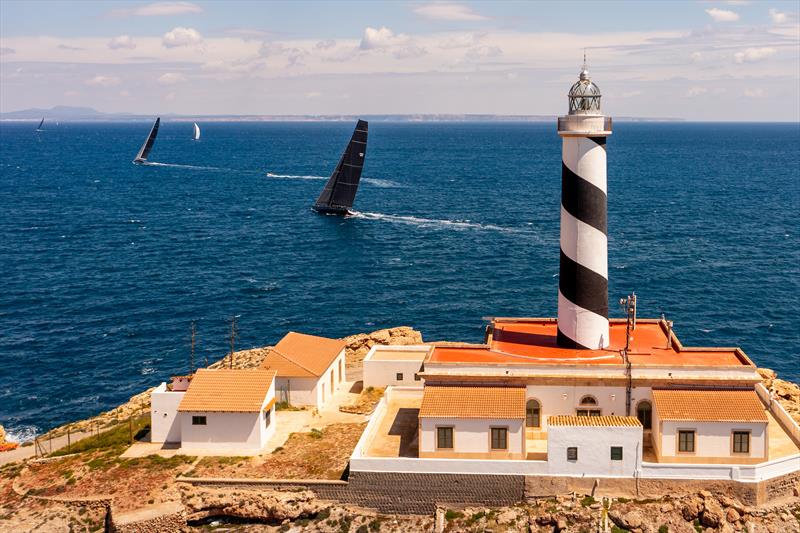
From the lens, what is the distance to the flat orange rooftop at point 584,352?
36.5m

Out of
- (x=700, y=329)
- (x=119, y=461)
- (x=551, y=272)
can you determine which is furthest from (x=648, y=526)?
(x=551, y=272)

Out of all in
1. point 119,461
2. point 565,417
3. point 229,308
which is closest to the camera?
point 565,417

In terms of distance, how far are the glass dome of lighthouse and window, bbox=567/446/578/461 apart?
13719 mm

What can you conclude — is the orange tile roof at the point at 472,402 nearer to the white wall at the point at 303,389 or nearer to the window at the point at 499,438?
the window at the point at 499,438

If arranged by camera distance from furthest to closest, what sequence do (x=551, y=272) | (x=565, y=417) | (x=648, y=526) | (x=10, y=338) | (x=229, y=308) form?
(x=551, y=272)
(x=229, y=308)
(x=10, y=338)
(x=565, y=417)
(x=648, y=526)

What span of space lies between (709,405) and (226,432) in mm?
19758

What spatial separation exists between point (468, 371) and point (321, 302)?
44.4 meters

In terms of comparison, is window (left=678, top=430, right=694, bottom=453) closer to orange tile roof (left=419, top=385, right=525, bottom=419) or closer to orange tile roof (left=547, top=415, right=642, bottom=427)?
orange tile roof (left=547, top=415, right=642, bottom=427)

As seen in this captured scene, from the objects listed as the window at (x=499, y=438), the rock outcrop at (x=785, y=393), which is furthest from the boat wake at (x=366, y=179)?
the window at (x=499, y=438)

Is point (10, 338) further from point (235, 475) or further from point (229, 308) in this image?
point (235, 475)

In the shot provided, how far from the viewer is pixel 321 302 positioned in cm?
7906

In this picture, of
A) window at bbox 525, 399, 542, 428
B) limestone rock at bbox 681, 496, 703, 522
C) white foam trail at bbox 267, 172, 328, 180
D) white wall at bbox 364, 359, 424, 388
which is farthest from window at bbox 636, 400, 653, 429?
white foam trail at bbox 267, 172, 328, 180

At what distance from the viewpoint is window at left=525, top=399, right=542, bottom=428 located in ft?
119

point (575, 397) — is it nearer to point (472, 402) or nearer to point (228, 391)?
point (472, 402)
